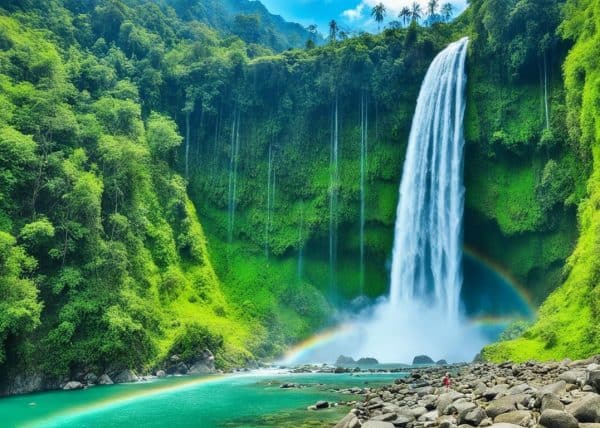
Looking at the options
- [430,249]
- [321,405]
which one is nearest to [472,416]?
[321,405]

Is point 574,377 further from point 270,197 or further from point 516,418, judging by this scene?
point 270,197

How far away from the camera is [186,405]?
53.8ft

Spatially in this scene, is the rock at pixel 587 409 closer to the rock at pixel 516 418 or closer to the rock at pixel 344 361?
the rock at pixel 516 418

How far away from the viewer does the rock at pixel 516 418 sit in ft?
25.7

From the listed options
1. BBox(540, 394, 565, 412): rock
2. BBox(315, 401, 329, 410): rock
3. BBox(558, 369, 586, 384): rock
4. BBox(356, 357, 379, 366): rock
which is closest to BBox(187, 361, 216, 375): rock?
BBox(356, 357, 379, 366): rock

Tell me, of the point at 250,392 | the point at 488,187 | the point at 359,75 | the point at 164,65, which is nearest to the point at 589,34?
the point at 488,187

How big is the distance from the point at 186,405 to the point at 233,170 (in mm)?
30925

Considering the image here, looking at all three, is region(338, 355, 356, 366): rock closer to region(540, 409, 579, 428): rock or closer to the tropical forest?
the tropical forest

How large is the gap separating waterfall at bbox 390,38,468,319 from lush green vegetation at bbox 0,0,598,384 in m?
1.66

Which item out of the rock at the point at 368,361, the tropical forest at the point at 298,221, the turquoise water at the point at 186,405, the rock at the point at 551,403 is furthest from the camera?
the rock at the point at 368,361

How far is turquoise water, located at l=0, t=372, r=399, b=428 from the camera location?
1333 centimetres

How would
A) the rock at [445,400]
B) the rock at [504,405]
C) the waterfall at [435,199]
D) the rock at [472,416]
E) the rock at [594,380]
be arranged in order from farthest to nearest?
the waterfall at [435,199]
the rock at [445,400]
the rock at [594,380]
the rock at [504,405]
the rock at [472,416]

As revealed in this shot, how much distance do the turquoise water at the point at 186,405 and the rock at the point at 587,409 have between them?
5850 millimetres

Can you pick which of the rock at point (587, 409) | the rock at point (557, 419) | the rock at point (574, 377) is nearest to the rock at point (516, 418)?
the rock at point (557, 419)
